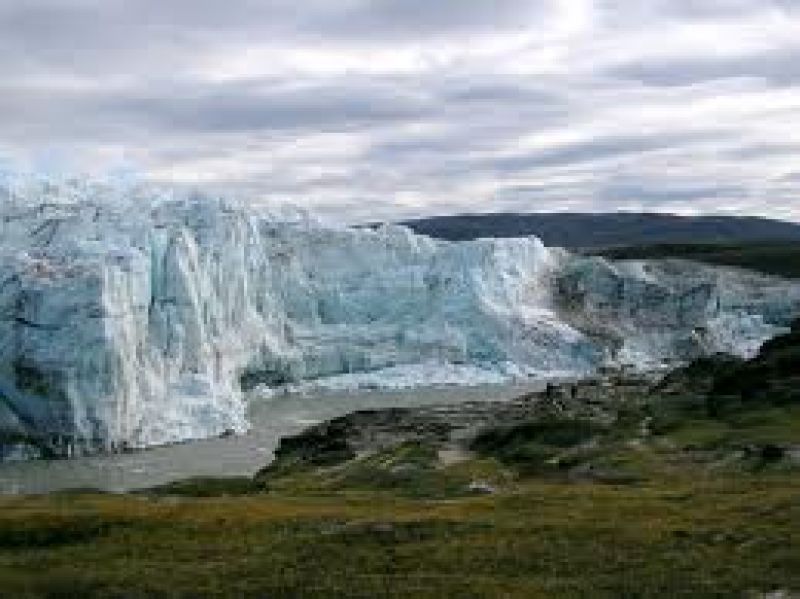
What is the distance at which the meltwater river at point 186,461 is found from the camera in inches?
2454

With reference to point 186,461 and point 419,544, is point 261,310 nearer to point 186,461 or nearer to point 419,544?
point 186,461

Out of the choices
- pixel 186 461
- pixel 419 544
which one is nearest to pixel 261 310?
pixel 186 461

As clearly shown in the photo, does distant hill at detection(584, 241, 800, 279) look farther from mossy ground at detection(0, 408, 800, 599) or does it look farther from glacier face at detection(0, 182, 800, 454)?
mossy ground at detection(0, 408, 800, 599)

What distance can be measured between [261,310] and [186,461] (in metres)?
34.5

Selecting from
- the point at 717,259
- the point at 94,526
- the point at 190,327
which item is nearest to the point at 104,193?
the point at 190,327

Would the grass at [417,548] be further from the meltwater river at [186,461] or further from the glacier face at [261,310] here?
the glacier face at [261,310]

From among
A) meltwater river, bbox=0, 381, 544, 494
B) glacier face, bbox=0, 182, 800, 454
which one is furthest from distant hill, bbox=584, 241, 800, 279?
meltwater river, bbox=0, 381, 544, 494

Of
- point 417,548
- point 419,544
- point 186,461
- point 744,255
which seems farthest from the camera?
point 744,255

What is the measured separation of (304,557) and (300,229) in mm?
87737

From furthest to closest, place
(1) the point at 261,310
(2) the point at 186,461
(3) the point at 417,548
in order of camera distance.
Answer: (1) the point at 261,310
(2) the point at 186,461
(3) the point at 417,548

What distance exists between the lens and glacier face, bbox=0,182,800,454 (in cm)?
7219

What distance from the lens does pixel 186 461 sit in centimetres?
6719

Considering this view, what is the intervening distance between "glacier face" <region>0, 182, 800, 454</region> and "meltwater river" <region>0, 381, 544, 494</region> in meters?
2.11

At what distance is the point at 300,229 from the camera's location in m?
111
